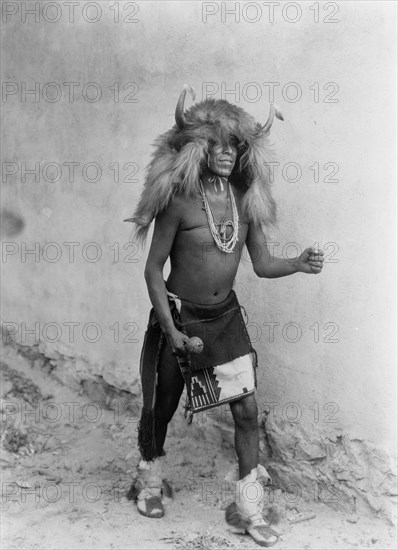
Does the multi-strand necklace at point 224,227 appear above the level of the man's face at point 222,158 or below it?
below

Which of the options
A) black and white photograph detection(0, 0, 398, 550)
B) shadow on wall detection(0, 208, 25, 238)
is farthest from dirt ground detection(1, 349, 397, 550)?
shadow on wall detection(0, 208, 25, 238)

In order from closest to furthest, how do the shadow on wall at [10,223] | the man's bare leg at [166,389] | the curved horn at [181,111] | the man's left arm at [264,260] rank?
1. the curved horn at [181,111]
2. the man's left arm at [264,260]
3. the man's bare leg at [166,389]
4. the shadow on wall at [10,223]

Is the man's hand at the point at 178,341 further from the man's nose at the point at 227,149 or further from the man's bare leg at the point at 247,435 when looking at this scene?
the man's nose at the point at 227,149

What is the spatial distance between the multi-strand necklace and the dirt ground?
1.37 metres

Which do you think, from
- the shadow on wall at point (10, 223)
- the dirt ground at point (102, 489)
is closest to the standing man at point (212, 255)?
the dirt ground at point (102, 489)

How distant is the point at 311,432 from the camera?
13.6ft

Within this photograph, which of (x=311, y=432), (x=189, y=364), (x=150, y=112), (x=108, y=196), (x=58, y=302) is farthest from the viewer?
(x=58, y=302)

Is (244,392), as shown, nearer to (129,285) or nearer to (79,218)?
(129,285)

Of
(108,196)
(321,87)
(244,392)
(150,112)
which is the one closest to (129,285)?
(108,196)

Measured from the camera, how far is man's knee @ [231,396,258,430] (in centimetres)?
379

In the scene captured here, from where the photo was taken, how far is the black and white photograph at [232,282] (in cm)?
375

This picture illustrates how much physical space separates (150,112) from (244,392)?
5.88 ft

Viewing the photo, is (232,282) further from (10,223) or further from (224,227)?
(10,223)

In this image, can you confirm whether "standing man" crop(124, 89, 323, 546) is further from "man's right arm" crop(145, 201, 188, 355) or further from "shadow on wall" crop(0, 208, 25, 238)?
"shadow on wall" crop(0, 208, 25, 238)
